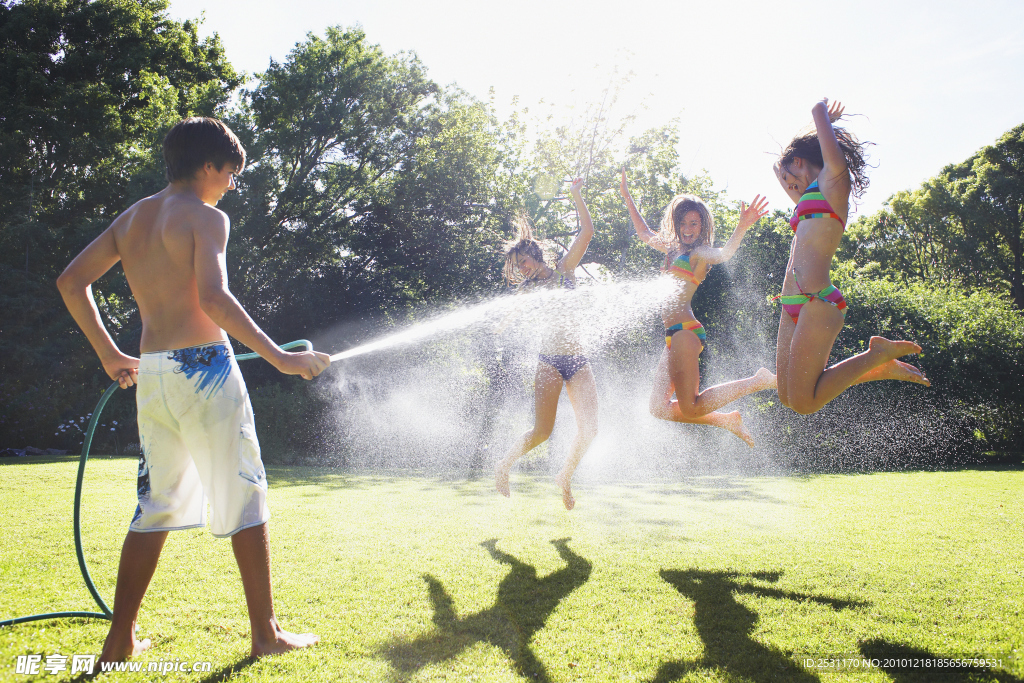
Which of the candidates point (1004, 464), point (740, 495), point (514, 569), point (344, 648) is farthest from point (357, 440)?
point (1004, 464)

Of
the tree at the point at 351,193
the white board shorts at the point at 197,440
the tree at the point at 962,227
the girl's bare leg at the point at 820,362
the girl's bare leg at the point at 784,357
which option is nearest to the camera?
the white board shorts at the point at 197,440

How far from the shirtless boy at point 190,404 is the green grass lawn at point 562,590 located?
340mm

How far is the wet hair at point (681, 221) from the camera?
4340 millimetres

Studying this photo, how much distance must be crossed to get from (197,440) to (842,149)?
3.60 meters

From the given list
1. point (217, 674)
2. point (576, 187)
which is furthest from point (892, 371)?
point (217, 674)

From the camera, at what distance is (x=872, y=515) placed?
567 centimetres

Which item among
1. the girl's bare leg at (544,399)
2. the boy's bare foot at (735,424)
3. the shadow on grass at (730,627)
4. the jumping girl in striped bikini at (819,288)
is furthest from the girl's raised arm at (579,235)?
the shadow on grass at (730,627)

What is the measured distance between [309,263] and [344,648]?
758 inches

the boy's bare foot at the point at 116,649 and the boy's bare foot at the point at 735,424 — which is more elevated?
the boy's bare foot at the point at 735,424

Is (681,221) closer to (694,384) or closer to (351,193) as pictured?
(694,384)

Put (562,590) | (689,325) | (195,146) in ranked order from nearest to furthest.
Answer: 1. (195,146)
2. (562,590)
3. (689,325)

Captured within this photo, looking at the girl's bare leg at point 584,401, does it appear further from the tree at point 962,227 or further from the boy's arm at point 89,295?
the tree at point 962,227

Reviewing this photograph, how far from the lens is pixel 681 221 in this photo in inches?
171

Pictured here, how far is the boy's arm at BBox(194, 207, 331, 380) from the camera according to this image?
234 cm
